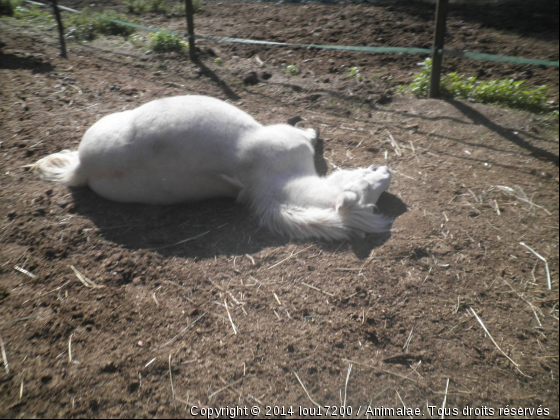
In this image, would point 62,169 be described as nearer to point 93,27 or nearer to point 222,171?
point 222,171

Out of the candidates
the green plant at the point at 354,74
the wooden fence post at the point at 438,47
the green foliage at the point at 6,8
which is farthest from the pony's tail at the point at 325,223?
the green foliage at the point at 6,8

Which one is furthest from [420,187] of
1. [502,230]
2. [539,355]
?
[539,355]

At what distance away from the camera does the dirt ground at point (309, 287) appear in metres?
1.82

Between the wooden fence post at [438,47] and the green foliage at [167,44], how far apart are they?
3.67m

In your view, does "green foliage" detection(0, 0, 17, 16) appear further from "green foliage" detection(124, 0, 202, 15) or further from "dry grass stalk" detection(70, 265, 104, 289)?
"dry grass stalk" detection(70, 265, 104, 289)

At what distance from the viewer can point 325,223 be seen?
8.87 feet

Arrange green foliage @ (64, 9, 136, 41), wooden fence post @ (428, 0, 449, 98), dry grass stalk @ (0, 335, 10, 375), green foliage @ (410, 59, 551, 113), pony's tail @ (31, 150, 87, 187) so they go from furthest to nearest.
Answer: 1. green foliage @ (64, 9, 136, 41)
2. wooden fence post @ (428, 0, 449, 98)
3. green foliage @ (410, 59, 551, 113)
4. pony's tail @ (31, 150, 87, 187)
5. dry grass stalk @ (0, 335, 10, 375)

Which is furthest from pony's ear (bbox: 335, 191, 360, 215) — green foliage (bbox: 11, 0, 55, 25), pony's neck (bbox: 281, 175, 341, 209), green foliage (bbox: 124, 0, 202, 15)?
green foliage (bbox: 11, 0, 55, 25)

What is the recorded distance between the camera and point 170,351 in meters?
2.04

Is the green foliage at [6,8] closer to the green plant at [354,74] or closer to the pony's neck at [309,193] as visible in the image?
the green plant at [354,74]

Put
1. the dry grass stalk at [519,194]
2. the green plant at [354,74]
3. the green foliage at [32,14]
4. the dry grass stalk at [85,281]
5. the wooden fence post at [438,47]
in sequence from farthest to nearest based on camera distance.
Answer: the green foliage at [32,14]
the green plant at [354,74]
the wooden fence post at [438,47]
the dry grass stalk at [519,194]
the dry grass stalk at [85,281]

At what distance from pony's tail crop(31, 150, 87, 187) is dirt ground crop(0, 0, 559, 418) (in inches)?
4.3

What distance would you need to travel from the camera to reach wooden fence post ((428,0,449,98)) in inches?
152

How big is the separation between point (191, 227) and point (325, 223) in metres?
1.00
